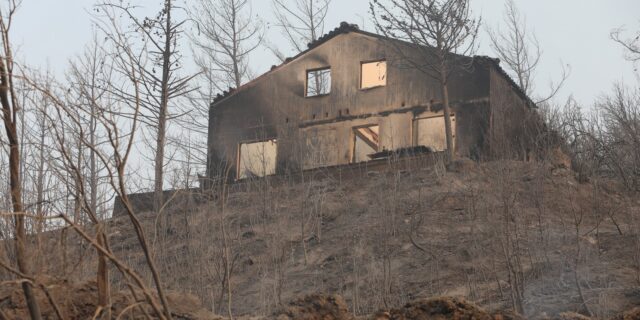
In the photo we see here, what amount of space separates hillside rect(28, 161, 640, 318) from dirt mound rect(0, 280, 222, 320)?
3762 millimetres

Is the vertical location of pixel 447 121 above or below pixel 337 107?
below

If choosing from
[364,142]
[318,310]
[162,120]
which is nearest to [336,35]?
[364,142]

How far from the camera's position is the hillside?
47.7 ft

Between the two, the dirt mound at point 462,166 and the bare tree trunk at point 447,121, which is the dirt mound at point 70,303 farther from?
the bare tree trunk at point 447,121

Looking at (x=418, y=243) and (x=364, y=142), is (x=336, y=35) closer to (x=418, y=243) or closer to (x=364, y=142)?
(x=364, y=142)

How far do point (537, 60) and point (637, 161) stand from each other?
58.7ft

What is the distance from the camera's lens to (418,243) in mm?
18328

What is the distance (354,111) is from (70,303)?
20.9m

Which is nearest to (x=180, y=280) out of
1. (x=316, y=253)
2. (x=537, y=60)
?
(x=316, y=253)

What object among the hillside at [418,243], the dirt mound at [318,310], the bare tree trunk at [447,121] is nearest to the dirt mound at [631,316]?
the dirt mound at [318,310]

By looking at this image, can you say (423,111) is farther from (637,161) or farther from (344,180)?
(637,161)

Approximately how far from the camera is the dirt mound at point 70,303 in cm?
817

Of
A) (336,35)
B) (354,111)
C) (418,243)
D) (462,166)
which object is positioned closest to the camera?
(418,243)

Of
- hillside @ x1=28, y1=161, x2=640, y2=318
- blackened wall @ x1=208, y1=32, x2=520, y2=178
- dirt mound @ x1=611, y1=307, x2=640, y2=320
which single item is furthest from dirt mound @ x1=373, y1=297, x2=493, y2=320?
blackened wall @ x1=208, y1=32, x2=520, y2=178
